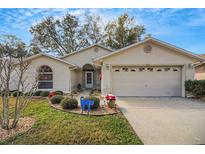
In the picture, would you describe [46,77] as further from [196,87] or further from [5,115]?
[196,87]

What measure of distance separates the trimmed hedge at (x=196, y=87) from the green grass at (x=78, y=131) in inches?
285

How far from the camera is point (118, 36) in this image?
29.8 meters

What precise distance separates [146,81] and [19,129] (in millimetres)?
9397

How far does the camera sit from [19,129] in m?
5.38

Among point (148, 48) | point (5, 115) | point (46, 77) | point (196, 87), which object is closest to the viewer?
point (5, 115)

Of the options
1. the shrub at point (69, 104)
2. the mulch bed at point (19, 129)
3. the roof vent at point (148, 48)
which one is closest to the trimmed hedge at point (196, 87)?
the roof vent at point (148, 48)

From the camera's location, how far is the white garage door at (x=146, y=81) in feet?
39.5

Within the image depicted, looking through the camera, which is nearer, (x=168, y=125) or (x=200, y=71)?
(x=168, y=125)

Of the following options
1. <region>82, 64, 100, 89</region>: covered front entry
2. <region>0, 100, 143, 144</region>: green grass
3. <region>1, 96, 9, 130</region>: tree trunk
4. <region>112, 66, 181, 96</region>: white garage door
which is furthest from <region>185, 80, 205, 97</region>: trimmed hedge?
<region>1, 96, 9, 130</region>: tree trunk

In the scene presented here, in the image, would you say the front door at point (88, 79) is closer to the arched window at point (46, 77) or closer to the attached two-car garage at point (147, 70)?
the arched window at point (46, 77)

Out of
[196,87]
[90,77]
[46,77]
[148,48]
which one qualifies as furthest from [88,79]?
[196,87]

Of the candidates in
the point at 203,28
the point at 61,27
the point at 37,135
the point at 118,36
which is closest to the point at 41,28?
the point at 61,27

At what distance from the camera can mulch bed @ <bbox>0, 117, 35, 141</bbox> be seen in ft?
16.2
